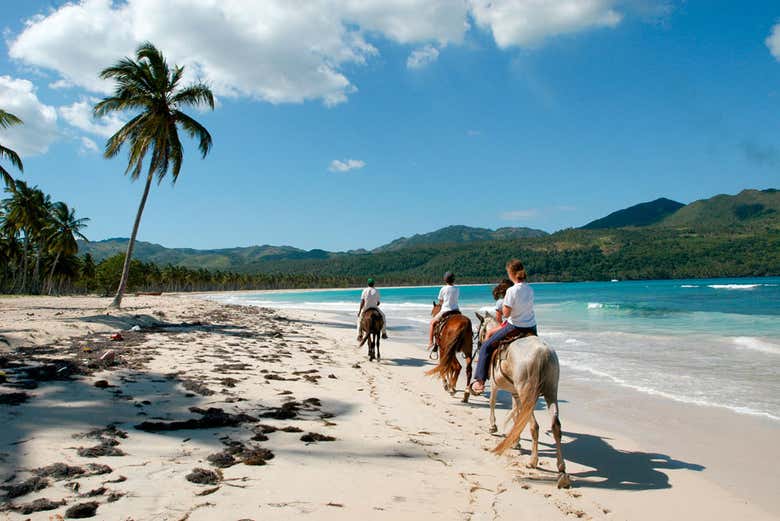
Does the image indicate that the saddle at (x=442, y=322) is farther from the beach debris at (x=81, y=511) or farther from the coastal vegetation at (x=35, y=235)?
the coastal vegetation at (x=35, y=235)

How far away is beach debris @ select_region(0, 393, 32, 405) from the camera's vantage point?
487 centimetres

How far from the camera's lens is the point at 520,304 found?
5.82 meters

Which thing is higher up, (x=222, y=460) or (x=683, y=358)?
(x=222, y=460)

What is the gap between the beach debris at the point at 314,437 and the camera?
193 inches

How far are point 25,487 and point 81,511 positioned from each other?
0.58 metres

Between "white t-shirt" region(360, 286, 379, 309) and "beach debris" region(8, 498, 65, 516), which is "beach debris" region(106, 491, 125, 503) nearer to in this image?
"beach debris" region(8, 498, 65, 516)

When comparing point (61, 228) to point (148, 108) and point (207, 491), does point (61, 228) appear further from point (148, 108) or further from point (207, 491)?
point (207, 491)

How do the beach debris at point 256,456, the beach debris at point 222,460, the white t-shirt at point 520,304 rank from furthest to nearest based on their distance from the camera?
the white t-shirt at point 520,304, the beach debris at point 256,456, the beach debris at point 222,460

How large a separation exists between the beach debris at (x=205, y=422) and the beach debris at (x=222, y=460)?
2.94 ft

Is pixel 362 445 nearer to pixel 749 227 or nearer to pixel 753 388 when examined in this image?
pixel 753 388

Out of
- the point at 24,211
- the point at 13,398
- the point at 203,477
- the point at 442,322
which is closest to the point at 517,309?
the point at 442,322

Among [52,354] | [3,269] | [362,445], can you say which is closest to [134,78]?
[52,354]

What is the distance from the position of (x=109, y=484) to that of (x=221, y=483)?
0.83 meters

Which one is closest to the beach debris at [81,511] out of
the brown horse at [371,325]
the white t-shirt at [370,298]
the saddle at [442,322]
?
the saddle at [442,322]
